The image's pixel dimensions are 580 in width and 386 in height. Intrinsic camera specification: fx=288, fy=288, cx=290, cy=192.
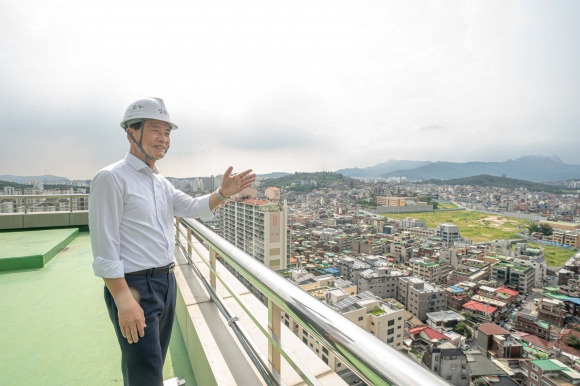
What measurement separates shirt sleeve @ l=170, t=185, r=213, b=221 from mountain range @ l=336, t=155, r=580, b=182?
12924cm

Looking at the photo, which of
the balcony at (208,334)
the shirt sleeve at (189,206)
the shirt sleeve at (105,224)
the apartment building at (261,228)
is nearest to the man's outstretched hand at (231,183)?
the shirt sleeve at (189,206)

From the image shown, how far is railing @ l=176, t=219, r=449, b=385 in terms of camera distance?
1.33 feet

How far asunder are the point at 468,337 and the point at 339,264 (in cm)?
861

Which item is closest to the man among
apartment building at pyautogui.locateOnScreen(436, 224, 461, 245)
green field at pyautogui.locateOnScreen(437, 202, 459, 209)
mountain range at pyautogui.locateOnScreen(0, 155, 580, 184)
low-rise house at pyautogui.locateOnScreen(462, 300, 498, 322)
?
low-rise house at pyautogui.locateOnScreen(462, 300, 498, 322)

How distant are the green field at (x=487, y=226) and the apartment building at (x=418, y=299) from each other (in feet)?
57.4

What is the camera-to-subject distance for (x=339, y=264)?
19.3 metres

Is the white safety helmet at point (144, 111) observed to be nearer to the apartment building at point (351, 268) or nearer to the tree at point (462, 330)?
the tree at point (462, 330)

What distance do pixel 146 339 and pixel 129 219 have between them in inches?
15.8

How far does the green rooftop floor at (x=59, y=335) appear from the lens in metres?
1.58

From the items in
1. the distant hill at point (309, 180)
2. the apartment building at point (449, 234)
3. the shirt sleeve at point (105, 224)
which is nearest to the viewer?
the shirt sleeve at point (105, 224)

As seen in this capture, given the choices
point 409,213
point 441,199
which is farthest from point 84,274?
point 441,199

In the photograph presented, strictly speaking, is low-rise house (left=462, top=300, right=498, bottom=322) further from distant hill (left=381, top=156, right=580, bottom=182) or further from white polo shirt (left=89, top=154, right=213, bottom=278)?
distant hill (left=381, top=156, right=580, bottom=182)

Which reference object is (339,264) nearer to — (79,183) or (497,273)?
(497,273)

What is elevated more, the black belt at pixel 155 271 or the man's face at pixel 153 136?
the man's face at pixel 153 136
